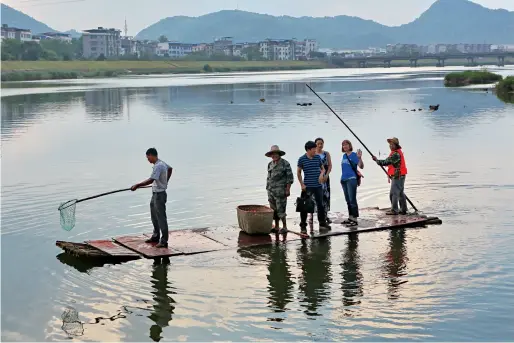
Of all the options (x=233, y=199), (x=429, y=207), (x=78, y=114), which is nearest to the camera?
(x=429, y=207)

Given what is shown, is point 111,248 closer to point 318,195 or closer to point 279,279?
point 279,279

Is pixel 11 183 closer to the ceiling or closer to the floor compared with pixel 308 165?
closer to the floor

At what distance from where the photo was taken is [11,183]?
68.0 ft

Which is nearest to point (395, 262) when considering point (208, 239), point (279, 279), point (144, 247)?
point (279, 279)

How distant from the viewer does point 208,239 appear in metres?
12.9

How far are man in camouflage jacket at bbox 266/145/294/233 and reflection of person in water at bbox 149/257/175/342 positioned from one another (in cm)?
214

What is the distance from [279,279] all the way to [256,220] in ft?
6.62

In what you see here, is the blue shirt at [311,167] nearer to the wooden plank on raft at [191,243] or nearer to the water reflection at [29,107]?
the wooden plank on raft at [191,243]

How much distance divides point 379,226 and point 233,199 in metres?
4.77

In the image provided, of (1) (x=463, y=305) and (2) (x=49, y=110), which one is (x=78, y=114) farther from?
(1) (x=463, y=305)

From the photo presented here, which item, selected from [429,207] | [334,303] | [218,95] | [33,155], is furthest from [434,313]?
[218,95]

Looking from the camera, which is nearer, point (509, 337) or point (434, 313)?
point (509, 337)

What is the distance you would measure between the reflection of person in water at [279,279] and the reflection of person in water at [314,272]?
0.66ft

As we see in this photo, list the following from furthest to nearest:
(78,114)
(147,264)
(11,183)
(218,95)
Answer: (218,95) → (78,114) → (11,183) → (147,264)
